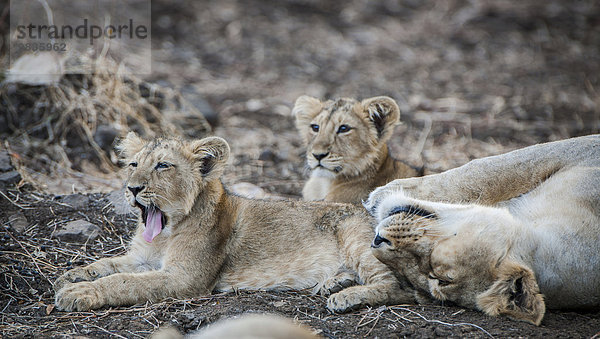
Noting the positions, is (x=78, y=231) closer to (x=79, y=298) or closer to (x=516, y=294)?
(x=79, y=298)

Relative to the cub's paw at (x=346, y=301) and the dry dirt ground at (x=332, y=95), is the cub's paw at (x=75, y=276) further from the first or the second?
the cub's paw at (x=346, y=301)

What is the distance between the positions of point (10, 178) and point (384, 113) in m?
3.59

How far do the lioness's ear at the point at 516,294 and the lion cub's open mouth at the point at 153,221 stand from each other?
7.65 feet

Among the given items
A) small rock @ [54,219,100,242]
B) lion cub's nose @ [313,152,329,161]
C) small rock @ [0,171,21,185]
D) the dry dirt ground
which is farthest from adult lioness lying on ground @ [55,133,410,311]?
small rock @ [0,171,21,185]

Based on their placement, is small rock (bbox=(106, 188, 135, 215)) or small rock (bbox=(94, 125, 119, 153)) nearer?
small rock (bbox=(106, 188, 135, 215))

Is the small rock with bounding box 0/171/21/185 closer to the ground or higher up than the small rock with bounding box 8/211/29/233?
higher up

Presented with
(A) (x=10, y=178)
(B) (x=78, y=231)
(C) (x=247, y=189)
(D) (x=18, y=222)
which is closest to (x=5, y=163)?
(A) (x=10, y=178)

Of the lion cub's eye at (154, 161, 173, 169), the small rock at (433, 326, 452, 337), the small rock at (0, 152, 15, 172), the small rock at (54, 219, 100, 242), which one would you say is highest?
the lion cub's eye at (154, 161, 173, 169)

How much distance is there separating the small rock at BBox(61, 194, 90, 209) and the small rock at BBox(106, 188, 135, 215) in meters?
Answer: 0.21

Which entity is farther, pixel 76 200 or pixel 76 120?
pixel 76 120

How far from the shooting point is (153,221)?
4.86 meters

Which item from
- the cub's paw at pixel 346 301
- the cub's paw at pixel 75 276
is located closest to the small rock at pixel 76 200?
the cub's paw at pixel 75 276

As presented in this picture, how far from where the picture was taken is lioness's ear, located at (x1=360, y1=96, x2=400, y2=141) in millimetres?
6473

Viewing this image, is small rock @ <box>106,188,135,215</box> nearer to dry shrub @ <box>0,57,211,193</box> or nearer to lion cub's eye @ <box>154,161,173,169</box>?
lion cub's eye @ <box>154,161,173,169</box>
